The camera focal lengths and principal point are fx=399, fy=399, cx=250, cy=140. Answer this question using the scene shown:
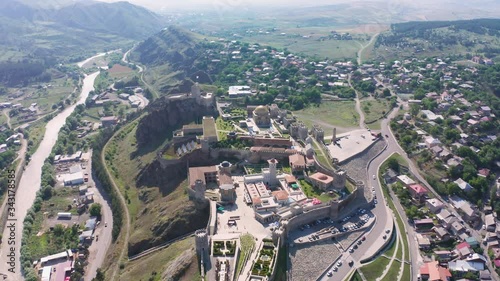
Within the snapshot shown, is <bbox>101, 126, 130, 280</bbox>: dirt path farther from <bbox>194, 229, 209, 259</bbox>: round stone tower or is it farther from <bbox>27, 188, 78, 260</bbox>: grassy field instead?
<bbox>194, 229, 209, 259</bbox>: round stone tower

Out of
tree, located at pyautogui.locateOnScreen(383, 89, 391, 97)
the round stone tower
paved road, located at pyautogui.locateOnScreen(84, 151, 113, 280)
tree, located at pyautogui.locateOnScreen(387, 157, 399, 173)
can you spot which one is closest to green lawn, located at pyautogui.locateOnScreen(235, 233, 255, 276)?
the round stone tower

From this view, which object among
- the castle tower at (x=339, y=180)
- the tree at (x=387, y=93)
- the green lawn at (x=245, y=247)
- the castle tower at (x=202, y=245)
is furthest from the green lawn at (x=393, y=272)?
the tree at (x=387, y=93)

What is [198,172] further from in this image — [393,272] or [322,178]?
[393,272]

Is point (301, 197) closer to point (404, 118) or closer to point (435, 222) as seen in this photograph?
point (435, 222)

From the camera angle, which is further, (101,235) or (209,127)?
(209,127)

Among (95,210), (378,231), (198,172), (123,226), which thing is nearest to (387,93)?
(378,231)
